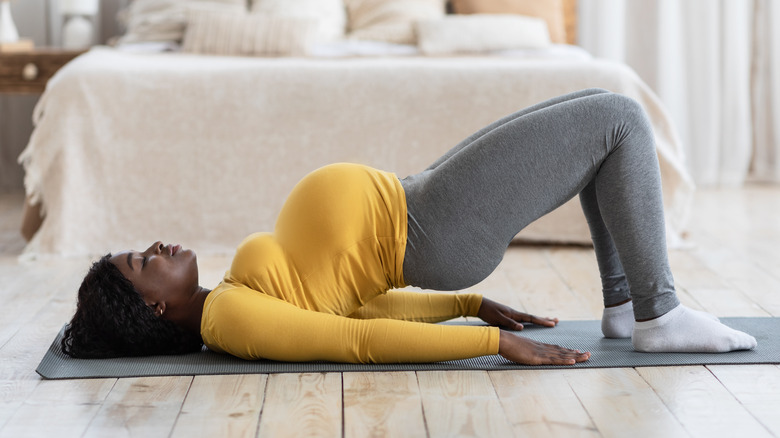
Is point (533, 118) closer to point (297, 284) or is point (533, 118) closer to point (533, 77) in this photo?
point (297, 284)

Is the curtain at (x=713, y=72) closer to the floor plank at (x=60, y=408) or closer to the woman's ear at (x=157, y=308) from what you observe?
the woman's ear at (x=157, y=308)

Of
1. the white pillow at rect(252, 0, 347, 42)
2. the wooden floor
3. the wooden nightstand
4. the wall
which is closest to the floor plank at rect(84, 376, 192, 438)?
the wooden floor

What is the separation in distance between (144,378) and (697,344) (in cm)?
106

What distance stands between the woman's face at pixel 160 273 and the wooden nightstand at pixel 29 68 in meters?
2.43

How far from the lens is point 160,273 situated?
1648 mm

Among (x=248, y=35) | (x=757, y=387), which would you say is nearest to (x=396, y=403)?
(x=757, y=387)

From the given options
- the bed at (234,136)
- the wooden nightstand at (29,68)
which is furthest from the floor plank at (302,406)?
the wooden nightstand at (29,68)

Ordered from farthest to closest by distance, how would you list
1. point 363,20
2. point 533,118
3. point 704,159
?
point 704,159
point 363,20
point 533,118

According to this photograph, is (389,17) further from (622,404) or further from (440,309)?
(622,404)

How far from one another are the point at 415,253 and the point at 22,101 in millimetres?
3345

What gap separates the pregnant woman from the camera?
160cm

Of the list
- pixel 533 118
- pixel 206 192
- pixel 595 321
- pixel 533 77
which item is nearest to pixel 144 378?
pixel 533 118

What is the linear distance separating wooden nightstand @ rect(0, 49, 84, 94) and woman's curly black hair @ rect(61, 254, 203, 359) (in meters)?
2.34

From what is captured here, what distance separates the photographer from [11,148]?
4340mm
